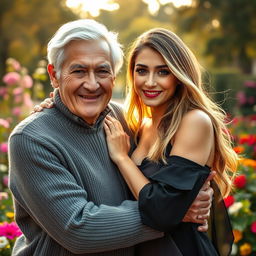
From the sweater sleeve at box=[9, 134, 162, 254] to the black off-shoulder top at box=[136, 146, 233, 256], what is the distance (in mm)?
128

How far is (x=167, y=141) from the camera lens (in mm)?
2871

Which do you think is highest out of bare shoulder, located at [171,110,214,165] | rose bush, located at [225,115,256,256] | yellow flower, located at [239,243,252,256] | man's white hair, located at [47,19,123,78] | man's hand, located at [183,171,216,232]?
man's white hair, located at [47,19,123,78]

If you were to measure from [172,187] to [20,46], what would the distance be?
78.6ft

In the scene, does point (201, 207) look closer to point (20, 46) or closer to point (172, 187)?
point (172, 187)

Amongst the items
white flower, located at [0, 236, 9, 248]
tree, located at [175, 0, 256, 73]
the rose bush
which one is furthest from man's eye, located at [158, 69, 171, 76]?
tree, located at [175, 0, 256, 73]

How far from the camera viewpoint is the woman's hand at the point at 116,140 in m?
2.99

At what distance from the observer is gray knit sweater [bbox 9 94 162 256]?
2482 millimetres

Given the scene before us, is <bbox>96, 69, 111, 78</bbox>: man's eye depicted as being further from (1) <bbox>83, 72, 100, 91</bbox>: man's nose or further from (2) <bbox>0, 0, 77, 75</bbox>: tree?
(2) <bbox>0, 0, 77, 75</bbox>: tree

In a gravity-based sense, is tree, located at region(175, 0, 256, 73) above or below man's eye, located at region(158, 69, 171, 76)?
below

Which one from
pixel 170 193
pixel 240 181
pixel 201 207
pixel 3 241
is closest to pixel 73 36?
pixel 170 193

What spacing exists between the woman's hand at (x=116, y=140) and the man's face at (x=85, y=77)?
240 millimetres

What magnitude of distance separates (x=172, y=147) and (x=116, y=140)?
39 centimetres

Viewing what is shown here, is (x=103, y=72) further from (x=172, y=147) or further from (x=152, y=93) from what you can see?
(x=172, y=147)

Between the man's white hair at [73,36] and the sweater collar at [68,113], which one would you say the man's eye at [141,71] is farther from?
the sweater collar at [68,113]
